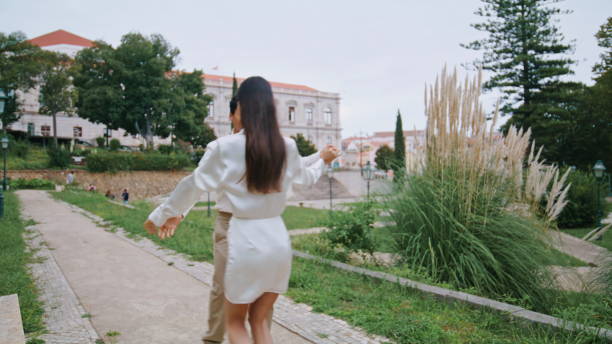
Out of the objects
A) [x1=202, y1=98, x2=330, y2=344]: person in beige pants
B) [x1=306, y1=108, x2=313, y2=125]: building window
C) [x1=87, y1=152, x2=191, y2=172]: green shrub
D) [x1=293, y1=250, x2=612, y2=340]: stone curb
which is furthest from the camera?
[x1=306, y1=108, x2=313, y2=125]: building window

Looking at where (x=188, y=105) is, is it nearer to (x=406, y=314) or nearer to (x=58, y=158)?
(x=58, y=158)

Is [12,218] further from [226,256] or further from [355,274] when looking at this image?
[226,256]

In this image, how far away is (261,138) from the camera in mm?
1716

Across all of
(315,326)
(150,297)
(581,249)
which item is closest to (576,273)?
(315,326)

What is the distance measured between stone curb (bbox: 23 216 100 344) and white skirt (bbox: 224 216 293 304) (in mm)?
1440

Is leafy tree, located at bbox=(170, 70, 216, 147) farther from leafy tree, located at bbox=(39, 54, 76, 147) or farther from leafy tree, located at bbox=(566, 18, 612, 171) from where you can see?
leafy tree, located at bbox=(566, 18, 612, 171)

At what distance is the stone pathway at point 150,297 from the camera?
8.92ft

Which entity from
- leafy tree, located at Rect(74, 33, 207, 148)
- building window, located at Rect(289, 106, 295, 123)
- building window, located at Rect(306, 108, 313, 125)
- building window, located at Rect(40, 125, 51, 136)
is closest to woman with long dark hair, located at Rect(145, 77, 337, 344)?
leafy tree, located at Rect(74, 33, 207, 148)

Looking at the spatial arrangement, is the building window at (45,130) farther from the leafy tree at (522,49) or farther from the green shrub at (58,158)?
the leafy tree at (522,49)

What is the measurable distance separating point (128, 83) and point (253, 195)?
31.5 meters

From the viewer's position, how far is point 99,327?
2803 mm

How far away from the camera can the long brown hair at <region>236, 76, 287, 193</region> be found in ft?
5.59

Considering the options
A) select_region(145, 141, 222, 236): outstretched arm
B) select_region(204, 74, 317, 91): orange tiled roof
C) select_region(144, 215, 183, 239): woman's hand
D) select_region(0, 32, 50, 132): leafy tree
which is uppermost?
select_region(204, 74, 317, 91): orange tiled roof

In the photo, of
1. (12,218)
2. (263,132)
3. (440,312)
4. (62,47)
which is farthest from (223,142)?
(62,47)
